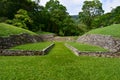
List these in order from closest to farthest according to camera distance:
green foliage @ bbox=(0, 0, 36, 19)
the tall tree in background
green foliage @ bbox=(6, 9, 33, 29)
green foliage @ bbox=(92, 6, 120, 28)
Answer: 1. green foliage @ bbox=(6, 9, 33, 29)
2. green foliage @ bbox=(0, 0, 36, 19)
3. green foliage @ bbox=(92, 6, 120, 28)
4. the tall tree in background

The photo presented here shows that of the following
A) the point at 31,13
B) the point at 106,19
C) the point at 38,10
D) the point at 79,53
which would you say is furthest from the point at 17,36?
the point at 106,19

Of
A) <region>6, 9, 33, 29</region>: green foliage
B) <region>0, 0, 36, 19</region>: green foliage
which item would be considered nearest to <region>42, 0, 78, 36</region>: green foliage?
<region>0, 0, 36, 19</region>: green foliage

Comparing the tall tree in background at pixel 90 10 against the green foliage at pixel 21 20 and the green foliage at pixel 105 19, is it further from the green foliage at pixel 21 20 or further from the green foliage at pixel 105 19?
the green foliage at pixel 21 20

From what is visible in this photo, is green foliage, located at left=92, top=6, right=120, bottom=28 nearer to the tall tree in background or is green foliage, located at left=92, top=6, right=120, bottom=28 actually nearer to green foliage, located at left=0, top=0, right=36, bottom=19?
the tall tree in background

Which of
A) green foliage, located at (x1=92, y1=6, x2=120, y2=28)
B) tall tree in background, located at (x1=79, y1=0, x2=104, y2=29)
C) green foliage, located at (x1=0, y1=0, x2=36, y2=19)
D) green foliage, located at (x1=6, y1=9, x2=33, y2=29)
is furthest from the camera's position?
tall tree in background, located at (x1=79, y1=0, x2=104, y2=29)

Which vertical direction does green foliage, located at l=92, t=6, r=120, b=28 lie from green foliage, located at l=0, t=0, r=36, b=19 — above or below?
below

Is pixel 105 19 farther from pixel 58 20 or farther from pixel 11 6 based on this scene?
pixel 11 6

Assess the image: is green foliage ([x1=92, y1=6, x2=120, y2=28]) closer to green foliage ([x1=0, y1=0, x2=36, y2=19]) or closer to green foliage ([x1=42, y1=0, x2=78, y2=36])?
green foliage ([x1=42, y1=0, x2=78, y2=36])

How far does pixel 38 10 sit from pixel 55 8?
4321 millimetres

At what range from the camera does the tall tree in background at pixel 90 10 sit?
63.6 m

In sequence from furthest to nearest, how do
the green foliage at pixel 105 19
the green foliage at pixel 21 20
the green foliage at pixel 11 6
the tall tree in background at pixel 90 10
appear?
the tall tree in background at pixel 90 10 → the green foliage at pixel 105 19 → the green foliage at pixel 11 6 → the green foliage at pixel 21 20

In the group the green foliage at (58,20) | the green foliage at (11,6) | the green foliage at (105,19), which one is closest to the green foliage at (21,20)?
the green foliage at (11,6)

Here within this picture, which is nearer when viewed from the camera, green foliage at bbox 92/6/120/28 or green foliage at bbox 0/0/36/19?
green foliage at bbox 0/0/36/19

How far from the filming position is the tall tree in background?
63.6 meters
